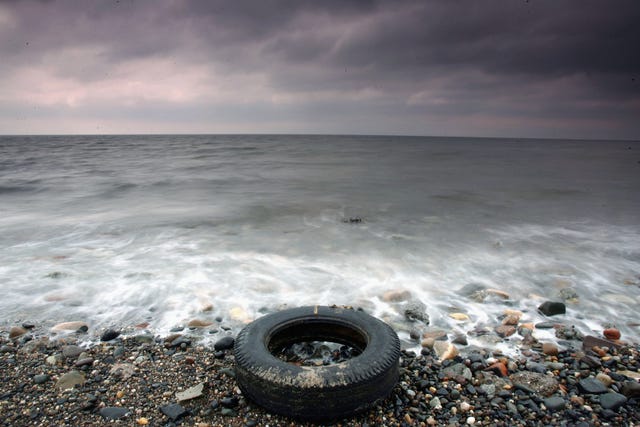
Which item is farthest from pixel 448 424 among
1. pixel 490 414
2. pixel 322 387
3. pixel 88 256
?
pixel 88 256

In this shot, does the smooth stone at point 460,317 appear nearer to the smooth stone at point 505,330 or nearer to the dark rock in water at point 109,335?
the smooth stone at point 505,330

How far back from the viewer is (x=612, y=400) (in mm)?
3227

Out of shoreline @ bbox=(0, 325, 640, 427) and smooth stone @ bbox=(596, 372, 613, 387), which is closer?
shoreline @ bbox=(0, 325, 640, 427)

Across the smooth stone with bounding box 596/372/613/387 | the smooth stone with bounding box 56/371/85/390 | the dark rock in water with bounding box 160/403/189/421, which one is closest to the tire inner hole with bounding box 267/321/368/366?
the dark rock in water with bounding box 160/403/189/421

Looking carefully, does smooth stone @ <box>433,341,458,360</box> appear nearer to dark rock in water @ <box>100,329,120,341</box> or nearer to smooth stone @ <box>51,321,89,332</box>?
dark rock in water @ <box>100,329,120,341</box>

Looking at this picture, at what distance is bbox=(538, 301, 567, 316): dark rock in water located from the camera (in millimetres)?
5051

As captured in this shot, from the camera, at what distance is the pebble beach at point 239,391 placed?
3.06 metres

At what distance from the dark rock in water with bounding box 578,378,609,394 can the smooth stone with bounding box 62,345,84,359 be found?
4884 mm

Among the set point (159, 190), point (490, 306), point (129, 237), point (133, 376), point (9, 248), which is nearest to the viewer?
point (133, 376)

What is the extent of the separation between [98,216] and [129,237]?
3603 mm

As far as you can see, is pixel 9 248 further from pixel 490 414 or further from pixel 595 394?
pixel 595 394

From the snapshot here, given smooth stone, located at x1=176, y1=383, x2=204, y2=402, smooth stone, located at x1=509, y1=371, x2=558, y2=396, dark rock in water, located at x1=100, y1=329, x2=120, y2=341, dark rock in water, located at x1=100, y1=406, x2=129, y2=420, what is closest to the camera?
dark rock in water, located at x1=100, y1=406, x2=129, y2=420

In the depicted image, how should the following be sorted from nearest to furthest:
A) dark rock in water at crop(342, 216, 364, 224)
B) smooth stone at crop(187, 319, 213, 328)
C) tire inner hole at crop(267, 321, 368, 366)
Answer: tire inner hole at crop(267, 321, 368, 366)
smooth stone at crop(187, 319, 213, 328)
dark rock in water at crop(342, 216, 364, 224)

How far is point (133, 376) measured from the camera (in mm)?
3588
